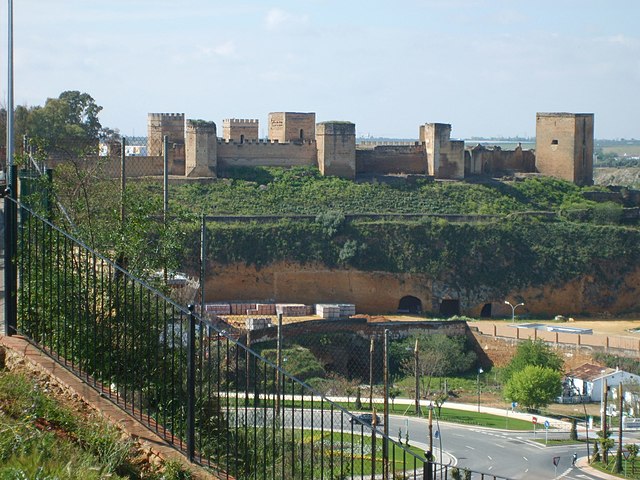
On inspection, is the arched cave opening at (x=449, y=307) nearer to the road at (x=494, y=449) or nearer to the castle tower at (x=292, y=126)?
A: the castle tower at (x=292, y=126)

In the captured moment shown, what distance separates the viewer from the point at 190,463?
721 centimetres

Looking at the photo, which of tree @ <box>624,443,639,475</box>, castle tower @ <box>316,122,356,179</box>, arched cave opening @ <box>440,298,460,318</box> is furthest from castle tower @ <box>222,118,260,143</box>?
tree @ <box>624,443,639,475</box>

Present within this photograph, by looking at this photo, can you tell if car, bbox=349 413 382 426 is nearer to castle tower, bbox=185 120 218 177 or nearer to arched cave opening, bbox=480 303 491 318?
arched cave opening, bbox=480 303 491 318

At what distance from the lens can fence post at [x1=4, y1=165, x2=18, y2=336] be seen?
859cm

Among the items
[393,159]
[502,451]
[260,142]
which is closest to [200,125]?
[260,142]

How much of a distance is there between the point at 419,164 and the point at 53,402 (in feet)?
129

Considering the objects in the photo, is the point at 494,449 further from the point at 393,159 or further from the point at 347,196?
the point at 393,159

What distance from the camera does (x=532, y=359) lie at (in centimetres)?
3019

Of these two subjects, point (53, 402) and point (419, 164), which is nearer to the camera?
point (53, 402)

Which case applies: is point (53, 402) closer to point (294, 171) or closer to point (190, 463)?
point (190, 463)

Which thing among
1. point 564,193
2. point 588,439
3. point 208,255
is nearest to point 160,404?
point 588,439

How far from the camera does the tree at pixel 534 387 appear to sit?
27438 mm

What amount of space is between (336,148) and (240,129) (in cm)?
439

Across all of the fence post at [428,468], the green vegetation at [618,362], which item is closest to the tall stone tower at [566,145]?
the green vegetation at [618,362]
